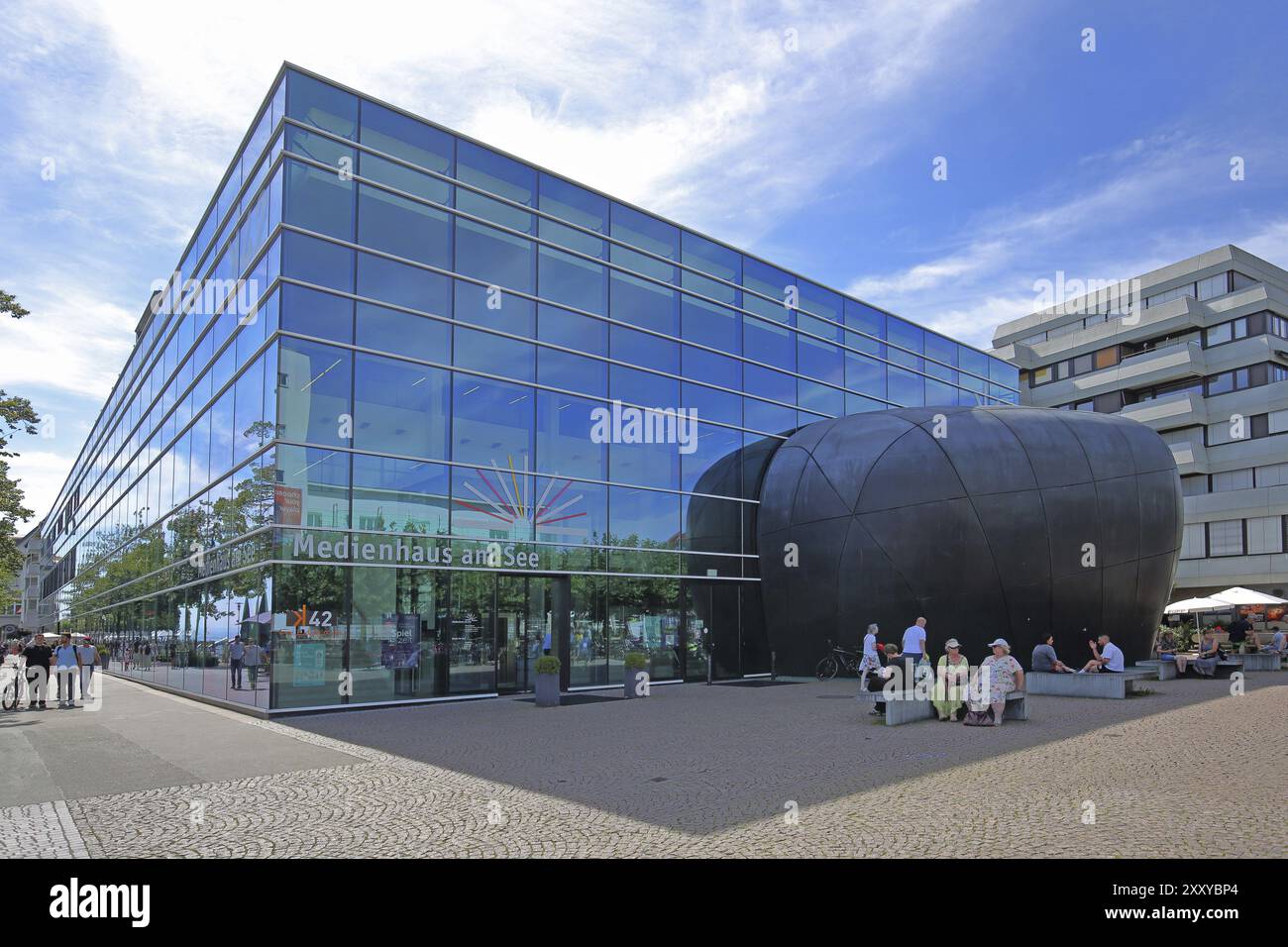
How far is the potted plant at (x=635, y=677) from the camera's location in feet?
68.0

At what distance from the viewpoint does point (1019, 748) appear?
11.7 metres

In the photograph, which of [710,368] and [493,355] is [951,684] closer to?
[493,355]

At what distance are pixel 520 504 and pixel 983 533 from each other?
1117 centimetres

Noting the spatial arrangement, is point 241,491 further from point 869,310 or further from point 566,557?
point 869,310

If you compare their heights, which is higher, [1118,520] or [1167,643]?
[1118,520]

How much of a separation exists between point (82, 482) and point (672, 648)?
4942 centimetres

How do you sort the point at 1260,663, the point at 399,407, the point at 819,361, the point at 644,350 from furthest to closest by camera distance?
the point at 819,361, the point at 1260,663, the point at 644,350, the point at 399,407

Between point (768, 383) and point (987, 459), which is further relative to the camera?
point (768, 383)

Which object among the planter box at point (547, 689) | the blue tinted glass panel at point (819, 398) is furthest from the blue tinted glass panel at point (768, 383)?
the planter box at point (547, 689)

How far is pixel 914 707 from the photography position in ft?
48.9

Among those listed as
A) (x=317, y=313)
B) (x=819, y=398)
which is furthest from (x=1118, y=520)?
(x=317, y=313)

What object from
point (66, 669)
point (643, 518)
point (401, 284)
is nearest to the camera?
point (401, 284)

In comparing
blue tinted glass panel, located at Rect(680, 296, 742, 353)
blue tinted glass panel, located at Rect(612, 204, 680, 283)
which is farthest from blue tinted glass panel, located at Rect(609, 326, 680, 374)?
blue tinted glass panel, located at Rect(612, 204, 680, 283)
